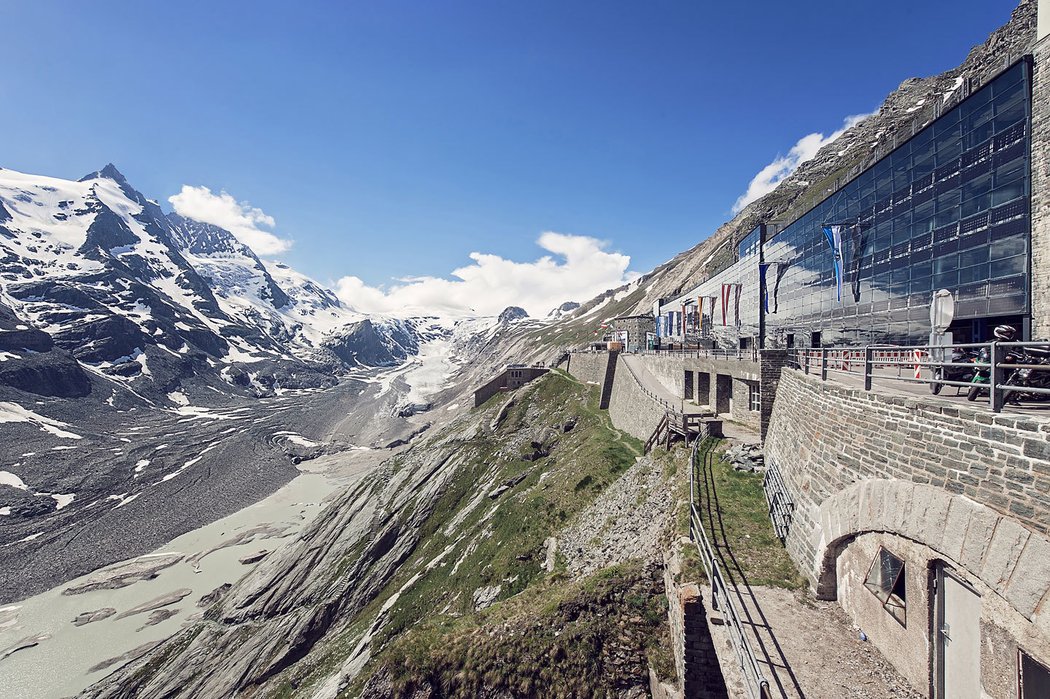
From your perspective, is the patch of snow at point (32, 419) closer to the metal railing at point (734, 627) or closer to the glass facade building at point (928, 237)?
the metal railing at point (734, 627)

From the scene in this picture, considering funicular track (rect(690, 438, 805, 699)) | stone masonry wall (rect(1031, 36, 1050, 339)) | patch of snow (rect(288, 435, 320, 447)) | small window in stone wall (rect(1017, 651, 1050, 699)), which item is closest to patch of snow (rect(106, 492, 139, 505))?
patch of snow (rect(288, 435, 320, 447))

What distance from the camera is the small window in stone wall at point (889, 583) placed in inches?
290

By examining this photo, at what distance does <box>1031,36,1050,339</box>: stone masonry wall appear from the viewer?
18.2 m

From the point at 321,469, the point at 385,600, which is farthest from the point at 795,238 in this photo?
the point at 321,469

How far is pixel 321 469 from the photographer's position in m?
104

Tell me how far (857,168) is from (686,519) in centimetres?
3073

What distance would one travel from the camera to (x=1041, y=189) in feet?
60.4

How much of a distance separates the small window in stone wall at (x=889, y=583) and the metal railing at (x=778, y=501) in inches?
124

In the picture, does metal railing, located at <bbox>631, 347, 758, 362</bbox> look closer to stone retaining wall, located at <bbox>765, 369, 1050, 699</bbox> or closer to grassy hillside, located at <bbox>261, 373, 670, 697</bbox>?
grassy hillside, located at <bbox>261, 373, 670, 697</bbox>

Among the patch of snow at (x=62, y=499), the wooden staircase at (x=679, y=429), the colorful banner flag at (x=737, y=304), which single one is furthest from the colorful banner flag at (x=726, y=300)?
the patch of snow at (x=62, y=499)

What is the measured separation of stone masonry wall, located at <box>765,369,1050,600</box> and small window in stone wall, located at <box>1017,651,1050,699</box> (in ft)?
2.80

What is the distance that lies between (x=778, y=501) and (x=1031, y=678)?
716 centimetres

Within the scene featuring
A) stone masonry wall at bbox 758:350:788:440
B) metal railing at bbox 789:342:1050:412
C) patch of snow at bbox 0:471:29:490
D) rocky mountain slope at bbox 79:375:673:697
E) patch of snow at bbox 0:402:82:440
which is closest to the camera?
metal railing at bbox 789:342:1050:412

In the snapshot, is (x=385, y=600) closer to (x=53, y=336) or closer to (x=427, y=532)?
(x=427, y=532)
